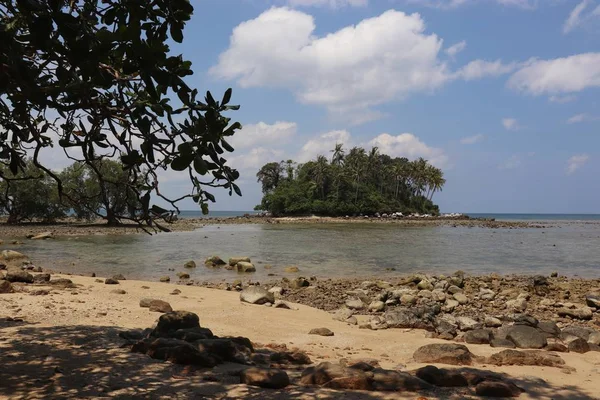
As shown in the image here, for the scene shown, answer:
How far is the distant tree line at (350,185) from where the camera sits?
3255 inches

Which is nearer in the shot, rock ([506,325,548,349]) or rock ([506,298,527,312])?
rock ([506,325,548,349])

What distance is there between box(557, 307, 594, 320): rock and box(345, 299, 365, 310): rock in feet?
16.1

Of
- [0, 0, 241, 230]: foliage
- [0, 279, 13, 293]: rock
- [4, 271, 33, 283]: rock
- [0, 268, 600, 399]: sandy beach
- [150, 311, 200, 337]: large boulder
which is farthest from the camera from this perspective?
[4, 271, 33, 283]: rock

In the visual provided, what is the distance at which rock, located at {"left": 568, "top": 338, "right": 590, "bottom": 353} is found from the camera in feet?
26.6

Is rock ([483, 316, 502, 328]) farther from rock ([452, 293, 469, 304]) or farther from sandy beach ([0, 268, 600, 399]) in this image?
rock ([452, 293, 469, 304])

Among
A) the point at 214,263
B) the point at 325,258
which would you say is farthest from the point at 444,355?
the point at 325,258

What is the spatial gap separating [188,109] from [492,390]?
13.5 ft

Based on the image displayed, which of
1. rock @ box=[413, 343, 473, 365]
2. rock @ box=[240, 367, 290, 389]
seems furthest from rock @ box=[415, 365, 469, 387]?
rock @ box=[240, 367, 290, 389]

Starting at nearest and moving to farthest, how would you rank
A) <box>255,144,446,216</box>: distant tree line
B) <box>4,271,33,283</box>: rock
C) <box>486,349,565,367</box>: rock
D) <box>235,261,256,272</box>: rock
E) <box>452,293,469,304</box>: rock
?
<box>486,349,565,367</box>: rock → <box>4,271,33,283</box>: rock → <box>452,293,469,304</box>: rock → <box>235,261,256,272</box>: rock → <box>255,144,446,216</box>: distant tree line

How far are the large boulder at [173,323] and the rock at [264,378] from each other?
2227 mm

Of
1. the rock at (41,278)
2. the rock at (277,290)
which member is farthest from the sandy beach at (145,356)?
the rock at (277,290)

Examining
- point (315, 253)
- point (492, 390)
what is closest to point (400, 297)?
point (492, 390)

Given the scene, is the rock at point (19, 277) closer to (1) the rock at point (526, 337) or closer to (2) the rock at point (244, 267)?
(2) the rock at point (244, 267)

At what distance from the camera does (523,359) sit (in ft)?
22.1
